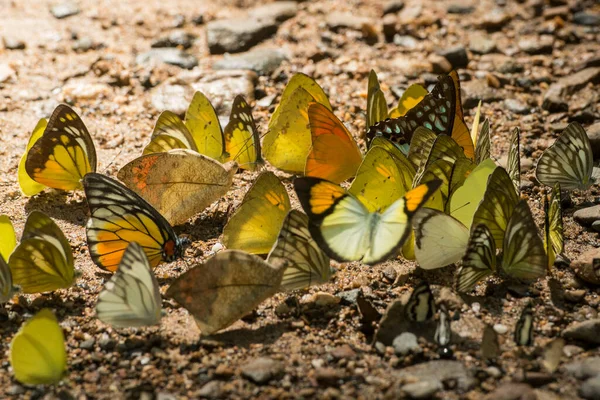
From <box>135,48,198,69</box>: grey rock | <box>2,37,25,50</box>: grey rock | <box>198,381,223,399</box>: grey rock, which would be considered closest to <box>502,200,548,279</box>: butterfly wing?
<box>198,381,223,399</box>: grey rock

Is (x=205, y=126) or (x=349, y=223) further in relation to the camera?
(x=205, y=126)

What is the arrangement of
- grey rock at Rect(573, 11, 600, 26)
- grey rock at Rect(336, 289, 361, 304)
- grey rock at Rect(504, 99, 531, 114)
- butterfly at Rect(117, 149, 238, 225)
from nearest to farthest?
grey rock at Rect(336, 289, 361, 304), butterfly at Rect(117, 149, 238, 225), grey rock at Rect(504, 99, 531, 114), grey rock at Rect(573, 11, 600, 26)

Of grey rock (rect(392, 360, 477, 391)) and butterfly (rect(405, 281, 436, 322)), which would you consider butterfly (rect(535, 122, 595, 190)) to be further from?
grey rock (rect(392, 360, 477, 391))

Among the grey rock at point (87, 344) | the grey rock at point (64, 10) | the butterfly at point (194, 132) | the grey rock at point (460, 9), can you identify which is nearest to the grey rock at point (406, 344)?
the grey rock at point (87, 344)

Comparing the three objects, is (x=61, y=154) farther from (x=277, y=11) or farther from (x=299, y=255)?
(x=277, y=11)

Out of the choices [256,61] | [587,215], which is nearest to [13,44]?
[256,61]

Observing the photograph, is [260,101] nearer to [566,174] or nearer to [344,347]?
[566,174]
